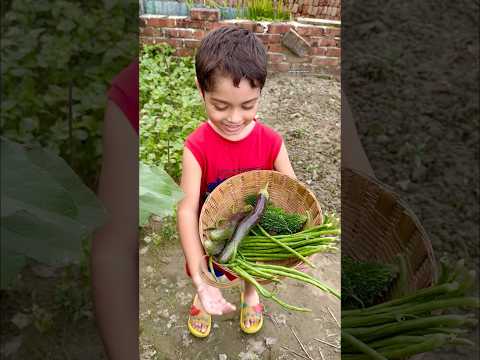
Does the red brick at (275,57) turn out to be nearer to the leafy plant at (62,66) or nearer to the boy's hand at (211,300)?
the boy's hand at (211,300)

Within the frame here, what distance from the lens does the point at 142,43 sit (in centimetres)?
72

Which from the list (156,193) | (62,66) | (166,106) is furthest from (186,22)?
(62,66)

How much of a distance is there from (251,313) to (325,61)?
0.37 metres

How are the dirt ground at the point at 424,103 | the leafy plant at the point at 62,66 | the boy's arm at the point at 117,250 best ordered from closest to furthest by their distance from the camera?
the boy's arm at the point at 117,250 → the leafy plant at the point at 62,66 → the dirt ground at the point at 424,103

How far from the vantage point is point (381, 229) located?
1.13 meters

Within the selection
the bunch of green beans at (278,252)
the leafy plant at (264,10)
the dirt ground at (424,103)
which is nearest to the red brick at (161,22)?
the leafy plant at (264,10)

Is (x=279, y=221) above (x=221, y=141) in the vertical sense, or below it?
below

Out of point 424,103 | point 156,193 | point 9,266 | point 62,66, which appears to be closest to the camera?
point 9,266

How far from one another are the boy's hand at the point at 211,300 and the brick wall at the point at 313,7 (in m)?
0.38

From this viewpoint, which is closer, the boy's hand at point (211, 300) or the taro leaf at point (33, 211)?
the taro leaf at point (33, 211)

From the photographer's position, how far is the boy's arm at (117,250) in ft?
2.76

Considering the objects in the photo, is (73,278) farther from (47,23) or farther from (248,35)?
(248,35)

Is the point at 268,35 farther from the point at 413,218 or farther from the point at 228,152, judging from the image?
the point at 413,218

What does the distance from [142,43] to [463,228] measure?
1.48m
